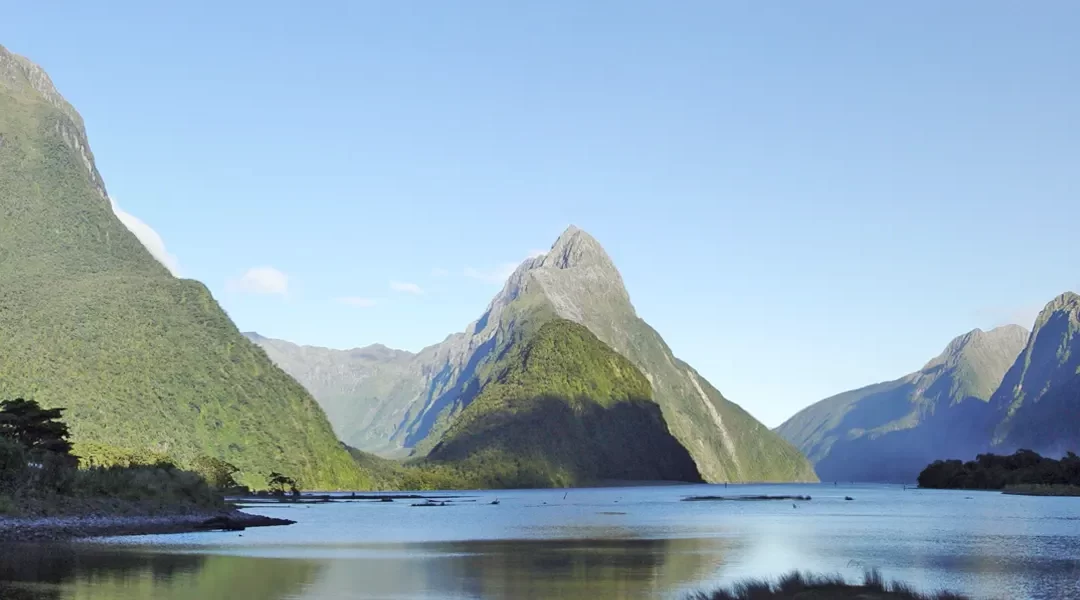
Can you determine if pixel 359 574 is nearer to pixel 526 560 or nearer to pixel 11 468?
pixel 526 560

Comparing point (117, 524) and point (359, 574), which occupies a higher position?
point (117, 524)

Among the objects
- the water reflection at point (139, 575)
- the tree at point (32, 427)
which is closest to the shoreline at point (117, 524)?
the water reflection at point (139, 575)

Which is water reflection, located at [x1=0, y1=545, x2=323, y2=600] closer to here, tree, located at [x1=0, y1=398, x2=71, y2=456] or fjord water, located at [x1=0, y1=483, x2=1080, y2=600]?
fjord water, located at [x1=0, y1=483, x2=1080, y2=600]

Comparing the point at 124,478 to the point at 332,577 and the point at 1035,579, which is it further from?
the point at 1035,579

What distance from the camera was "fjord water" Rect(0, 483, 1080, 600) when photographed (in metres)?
51.8

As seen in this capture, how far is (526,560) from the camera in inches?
2842

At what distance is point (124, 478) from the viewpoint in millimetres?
108438

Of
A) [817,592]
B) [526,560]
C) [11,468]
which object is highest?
[11,468]

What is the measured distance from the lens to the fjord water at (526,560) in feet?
170

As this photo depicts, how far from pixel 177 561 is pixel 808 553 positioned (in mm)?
39455

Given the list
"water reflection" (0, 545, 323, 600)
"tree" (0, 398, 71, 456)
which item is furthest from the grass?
"tree" (0, 398, 71, 456)

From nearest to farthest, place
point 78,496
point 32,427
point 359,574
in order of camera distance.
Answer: point 359,574, point 78,496, point 32,427

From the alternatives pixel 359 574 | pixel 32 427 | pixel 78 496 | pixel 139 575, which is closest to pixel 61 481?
pixel 78 496

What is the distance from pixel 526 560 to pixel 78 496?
41.8 meters
